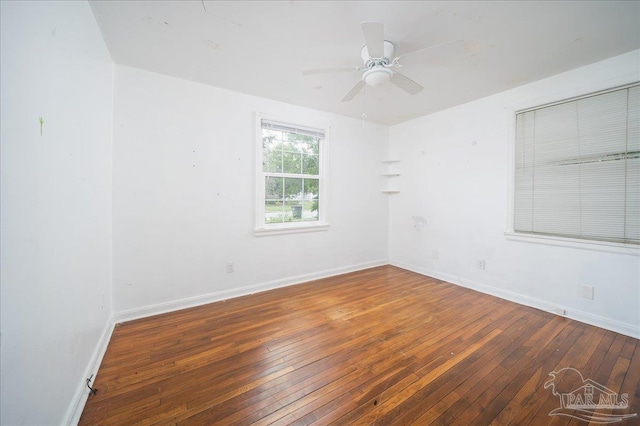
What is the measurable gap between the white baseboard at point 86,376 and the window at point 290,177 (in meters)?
1.65

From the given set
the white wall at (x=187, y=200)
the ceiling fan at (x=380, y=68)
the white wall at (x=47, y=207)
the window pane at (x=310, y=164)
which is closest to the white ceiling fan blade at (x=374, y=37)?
the ceiling fan at (x=380, y=68)

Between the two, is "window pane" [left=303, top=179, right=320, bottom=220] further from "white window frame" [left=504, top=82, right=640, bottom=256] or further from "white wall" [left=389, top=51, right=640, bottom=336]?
"white window frame" [left=504, top=82, right=640, bottom=256]

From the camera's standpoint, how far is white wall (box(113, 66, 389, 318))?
230cm

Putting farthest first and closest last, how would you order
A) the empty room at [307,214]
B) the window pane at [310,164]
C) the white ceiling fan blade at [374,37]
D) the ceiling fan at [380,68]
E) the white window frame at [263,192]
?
the window pane at [310,164] → the white window frame at [263,192] → the ceiling fan at [380,68] → the white ceiling fan blade at [374,37] → the empty room at [307,214]

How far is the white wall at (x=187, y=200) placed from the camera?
230cm

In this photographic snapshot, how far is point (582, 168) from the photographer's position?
2.34 metres

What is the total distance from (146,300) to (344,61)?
3.06 meters

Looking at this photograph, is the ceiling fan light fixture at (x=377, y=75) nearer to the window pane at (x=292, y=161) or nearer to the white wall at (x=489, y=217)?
the window pane at (x=292, y=161)

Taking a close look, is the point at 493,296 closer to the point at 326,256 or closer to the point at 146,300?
the point at 326,256

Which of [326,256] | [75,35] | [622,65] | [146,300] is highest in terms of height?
[622,65]

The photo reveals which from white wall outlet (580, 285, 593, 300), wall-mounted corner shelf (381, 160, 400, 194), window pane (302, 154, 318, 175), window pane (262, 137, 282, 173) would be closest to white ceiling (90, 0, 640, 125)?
window pane (262, 137, 282, 173)

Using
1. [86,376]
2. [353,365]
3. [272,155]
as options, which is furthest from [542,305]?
[86,376]

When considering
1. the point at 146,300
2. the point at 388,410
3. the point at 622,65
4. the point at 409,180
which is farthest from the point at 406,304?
the point at 622,65

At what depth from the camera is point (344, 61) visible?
2203 millimetres
